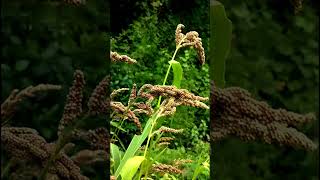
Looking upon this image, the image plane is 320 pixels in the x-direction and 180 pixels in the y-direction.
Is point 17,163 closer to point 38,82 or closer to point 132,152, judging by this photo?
point 38,82

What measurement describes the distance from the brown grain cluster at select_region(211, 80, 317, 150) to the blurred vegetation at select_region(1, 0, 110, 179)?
37 cm

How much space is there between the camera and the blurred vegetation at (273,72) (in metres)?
2.29

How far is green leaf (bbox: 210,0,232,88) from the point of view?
2250 millimetres

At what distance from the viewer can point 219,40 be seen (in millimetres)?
2262

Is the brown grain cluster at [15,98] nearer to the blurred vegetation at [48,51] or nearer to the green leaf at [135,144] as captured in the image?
the blurred vegetation at [48,51]

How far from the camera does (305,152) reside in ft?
7.56

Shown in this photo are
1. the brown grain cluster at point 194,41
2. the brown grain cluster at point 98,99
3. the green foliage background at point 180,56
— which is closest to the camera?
the brown grain cluster at point 98,99

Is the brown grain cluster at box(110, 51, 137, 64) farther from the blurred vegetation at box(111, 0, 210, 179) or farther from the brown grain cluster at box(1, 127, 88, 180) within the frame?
the brown grain cluster at box(1, 127, 88, 180)

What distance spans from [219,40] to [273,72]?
0.78 feet

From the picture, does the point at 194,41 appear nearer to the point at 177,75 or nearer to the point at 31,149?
the point at 177,75

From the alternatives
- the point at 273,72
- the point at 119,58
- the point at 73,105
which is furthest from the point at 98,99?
the point at 273,72

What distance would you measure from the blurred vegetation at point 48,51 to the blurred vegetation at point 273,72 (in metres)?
0.54

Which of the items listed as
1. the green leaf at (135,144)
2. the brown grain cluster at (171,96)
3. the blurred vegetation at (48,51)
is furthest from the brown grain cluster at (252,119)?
the blurred vegetation at (48,51)

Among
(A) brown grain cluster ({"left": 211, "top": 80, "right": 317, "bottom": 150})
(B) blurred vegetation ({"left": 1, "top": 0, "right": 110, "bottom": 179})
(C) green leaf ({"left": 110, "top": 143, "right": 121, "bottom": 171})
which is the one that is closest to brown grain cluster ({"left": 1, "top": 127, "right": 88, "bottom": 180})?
(B) blurred vegetation ({"left": 1, "top": 0, "right": 110, "bottom": 179})
